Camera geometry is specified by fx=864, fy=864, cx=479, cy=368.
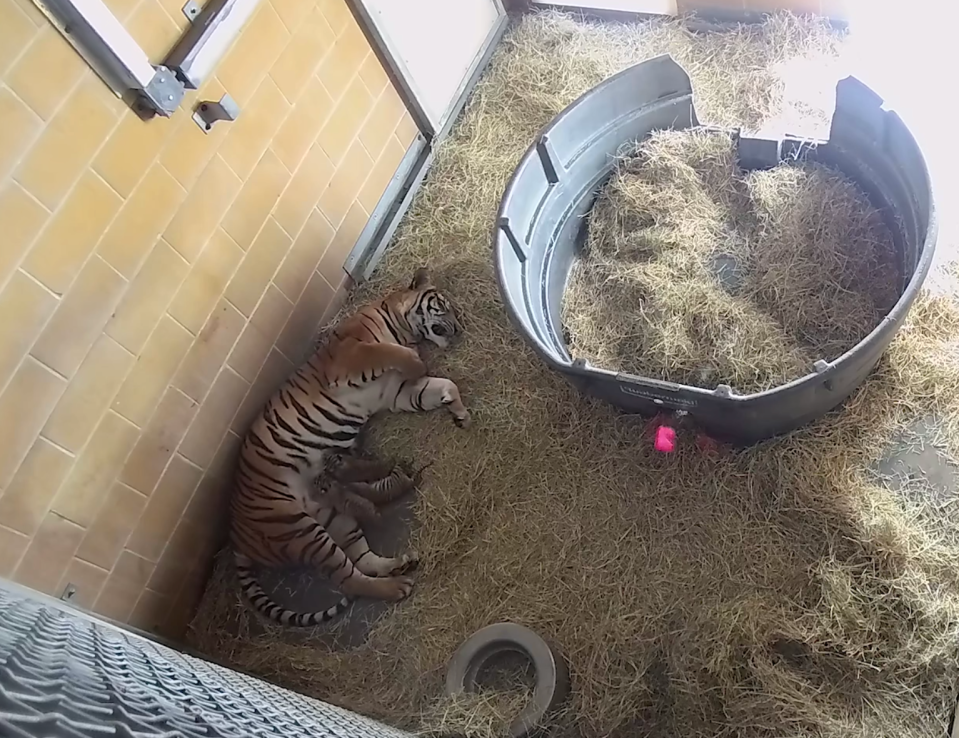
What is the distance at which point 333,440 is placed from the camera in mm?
2676

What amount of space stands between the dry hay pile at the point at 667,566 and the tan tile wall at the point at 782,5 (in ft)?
1.17

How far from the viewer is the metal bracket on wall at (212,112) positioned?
2.38 m

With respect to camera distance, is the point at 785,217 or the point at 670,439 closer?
the point at 670,439

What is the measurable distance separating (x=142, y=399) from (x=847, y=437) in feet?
6.16

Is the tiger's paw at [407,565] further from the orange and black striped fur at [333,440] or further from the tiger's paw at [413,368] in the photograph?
the tiger's paw at [413,368]

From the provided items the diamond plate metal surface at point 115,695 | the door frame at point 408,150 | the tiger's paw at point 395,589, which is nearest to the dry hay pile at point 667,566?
the tiger's paw at point 395,589

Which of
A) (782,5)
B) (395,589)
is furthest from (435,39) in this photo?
(395,589)

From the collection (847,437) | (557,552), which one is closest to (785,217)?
(847,437)

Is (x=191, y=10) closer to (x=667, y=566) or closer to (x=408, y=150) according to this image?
(x=408, y=150)

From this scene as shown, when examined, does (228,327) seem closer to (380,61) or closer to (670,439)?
(380,61)

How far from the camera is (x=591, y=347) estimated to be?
2541 millimetres

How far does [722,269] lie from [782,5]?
1.18 m

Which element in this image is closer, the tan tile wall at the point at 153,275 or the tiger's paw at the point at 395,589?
the tan tile wall at the point at 153,275

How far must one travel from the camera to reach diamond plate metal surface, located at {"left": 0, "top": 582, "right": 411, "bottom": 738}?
2.57 feet
